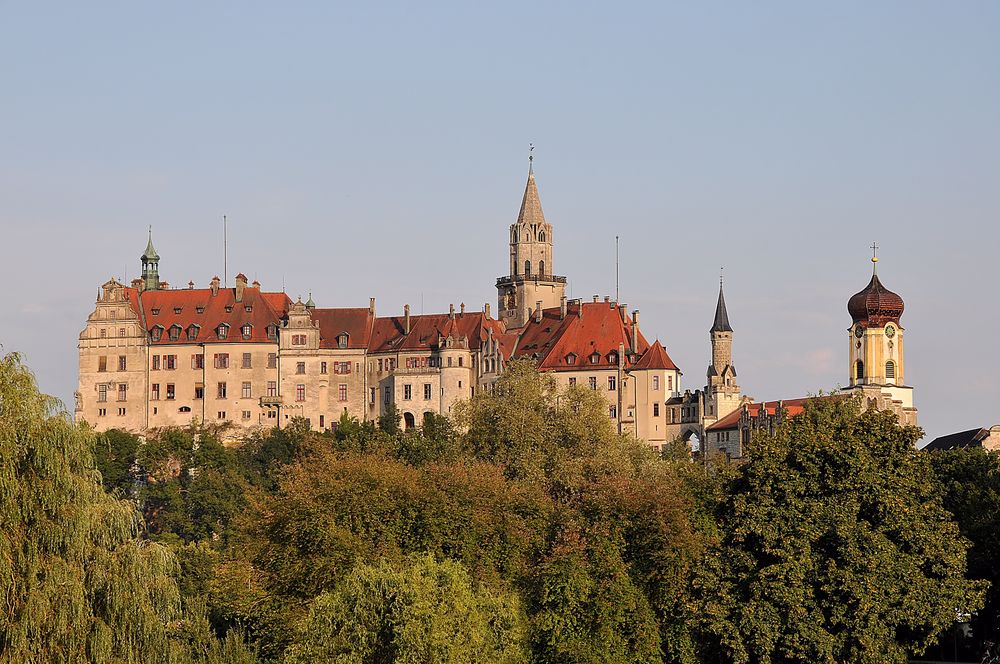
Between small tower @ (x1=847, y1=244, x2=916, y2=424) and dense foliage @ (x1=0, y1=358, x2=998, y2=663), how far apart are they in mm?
93814

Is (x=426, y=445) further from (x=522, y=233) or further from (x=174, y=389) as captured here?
(x=522, y=233)

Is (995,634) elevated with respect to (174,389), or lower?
lower

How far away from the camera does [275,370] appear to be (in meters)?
156

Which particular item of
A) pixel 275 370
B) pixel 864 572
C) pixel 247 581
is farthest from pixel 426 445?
pixel 864 572

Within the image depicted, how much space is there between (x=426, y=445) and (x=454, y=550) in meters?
55.1

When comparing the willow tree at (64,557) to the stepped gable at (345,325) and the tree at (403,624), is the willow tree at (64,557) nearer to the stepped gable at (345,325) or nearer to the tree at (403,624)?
the tree at (403,624)

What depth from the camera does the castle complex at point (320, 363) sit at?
154000mm

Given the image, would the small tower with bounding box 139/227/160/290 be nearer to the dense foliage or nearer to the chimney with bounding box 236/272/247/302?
the chimney with bounding box 236/272/247/302

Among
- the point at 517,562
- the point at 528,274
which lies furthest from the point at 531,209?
the point at 517,562

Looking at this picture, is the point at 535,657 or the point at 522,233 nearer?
the point at 535,657

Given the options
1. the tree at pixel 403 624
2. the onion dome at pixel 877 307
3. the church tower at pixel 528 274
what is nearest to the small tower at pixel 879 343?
the onion dome at pixel 877 307

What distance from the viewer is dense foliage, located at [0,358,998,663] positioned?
5162 centimetres

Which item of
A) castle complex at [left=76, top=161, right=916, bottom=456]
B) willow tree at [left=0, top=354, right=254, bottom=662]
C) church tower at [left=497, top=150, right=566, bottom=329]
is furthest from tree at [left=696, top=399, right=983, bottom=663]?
church tower at [left=497, top=150, right=566, bottom=329]

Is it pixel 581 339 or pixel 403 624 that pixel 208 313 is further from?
A: pixel 403 624
